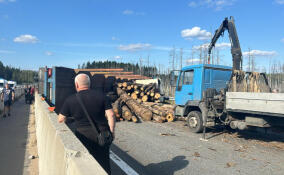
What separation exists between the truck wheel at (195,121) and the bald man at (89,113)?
5.94 meters

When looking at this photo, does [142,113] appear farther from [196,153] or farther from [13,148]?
[13,148]

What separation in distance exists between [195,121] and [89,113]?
252 inches

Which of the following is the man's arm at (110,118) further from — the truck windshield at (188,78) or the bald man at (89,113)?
the truck windshield at (188,78)

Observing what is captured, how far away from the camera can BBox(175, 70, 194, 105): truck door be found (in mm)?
9500

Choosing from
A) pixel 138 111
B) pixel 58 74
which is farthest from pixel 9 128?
pixel 138 111

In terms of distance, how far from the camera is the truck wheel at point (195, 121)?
8.66 m

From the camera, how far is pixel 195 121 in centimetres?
890

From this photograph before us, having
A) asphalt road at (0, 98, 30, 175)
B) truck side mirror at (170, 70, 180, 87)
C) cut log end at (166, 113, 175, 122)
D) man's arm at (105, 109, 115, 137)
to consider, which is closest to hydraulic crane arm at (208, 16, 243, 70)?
truck side mirror at (170, 70, 180, 87)

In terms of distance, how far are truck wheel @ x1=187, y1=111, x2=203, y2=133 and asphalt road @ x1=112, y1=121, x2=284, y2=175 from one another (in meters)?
0.25

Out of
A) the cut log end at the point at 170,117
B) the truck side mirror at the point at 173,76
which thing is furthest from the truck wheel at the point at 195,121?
the cut log end at the point at 170,117

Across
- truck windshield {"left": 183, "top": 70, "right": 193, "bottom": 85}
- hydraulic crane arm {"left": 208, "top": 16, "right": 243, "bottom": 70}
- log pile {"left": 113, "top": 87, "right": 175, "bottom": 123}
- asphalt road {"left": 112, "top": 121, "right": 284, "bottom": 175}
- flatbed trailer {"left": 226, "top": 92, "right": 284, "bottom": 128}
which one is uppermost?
hydraulic crane arm {"left": 208, "top": 16, "right": 243, "bottom": 70}

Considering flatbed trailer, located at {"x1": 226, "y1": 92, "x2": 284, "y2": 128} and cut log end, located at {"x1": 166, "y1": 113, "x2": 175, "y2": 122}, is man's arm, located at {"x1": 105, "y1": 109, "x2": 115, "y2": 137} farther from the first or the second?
cut log end, located at {"x1": 166, "y1": 113, "x2": 175, "y2": 122}

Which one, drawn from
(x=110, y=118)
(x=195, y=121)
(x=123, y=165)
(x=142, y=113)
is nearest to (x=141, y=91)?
(x=142, y=113)

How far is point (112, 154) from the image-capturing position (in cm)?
603
